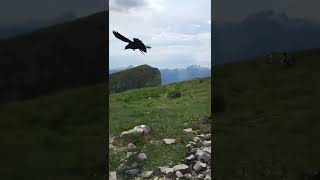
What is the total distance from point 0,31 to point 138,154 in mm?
1567

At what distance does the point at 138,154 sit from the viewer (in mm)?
4574

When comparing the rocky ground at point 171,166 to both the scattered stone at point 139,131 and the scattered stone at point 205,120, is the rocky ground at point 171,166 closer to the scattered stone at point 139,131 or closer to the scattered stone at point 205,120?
the scattered stone at point 139,131

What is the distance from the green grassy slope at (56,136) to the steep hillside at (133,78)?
21cm

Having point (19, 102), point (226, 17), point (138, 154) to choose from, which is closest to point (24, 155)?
point (19, 102)

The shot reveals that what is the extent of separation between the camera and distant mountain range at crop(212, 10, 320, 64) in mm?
4582

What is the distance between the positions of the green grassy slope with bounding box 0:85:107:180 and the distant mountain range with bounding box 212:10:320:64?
→ 1.13 metres

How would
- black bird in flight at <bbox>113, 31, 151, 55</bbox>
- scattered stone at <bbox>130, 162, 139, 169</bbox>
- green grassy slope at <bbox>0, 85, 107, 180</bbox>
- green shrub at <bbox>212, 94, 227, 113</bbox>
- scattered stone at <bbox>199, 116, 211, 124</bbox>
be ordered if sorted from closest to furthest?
green grassy slope at <bbox>0, 85, 107, 180</bbox>
black bird in flight at <bbox>113, 31, 151, 55</bbox>
scattered stone at <bbox>130, 162, 139, 169</bbox>
green shrub at <bbox>212, 94, 227, 113</bbox>
scattered stone at <bbox>199, 116, 211, 124</bbox>

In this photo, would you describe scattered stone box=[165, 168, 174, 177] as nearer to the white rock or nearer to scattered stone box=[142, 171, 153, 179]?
the white rock

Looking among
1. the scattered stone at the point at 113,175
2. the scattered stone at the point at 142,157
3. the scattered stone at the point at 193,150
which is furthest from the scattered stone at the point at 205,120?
the scattered stone at the point at 113,175

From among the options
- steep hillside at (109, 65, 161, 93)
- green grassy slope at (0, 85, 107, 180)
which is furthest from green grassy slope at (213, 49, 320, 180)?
green grassy slope at (0, 85, 107, 180)

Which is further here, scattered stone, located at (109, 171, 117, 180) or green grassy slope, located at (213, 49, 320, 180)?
green grassy slope, located at (213, 49, 320, 180)

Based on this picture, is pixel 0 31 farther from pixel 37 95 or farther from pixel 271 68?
pixel 271 68

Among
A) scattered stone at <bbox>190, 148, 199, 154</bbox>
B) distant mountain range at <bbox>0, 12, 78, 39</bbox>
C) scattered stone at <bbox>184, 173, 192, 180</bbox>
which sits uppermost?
distant mountain range at <bbox>0, 12, 78, 39</bbox>

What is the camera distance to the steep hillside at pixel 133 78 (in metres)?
4.52
